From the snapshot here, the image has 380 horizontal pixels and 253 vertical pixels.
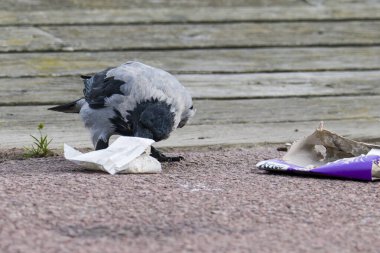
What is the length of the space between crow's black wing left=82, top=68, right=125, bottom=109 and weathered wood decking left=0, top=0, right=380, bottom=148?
56 centimetres

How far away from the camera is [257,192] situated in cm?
362

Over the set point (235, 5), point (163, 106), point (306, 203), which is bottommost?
point (306, 203)

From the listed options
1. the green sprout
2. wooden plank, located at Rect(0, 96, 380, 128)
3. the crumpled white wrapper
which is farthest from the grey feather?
wooden plank, located at Rect(0, 96, 380, 128)

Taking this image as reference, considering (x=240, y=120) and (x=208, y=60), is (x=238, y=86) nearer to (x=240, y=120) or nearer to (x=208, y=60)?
(x=208, y=60)

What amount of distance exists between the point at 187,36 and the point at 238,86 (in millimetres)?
777

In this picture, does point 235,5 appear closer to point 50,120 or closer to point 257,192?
point 50,120

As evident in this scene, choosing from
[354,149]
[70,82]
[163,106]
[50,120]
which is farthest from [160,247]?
[70,82]

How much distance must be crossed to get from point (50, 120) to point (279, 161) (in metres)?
1.84

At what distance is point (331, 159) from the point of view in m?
4.30

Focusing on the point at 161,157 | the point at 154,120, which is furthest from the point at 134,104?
the point at 161,157

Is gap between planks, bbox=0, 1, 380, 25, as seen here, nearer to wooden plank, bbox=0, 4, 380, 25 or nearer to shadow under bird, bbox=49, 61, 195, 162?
wooden plank, bbox=0, 4, 380, 25

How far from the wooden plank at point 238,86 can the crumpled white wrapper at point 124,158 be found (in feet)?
5.76

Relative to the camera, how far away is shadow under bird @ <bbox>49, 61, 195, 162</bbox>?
4168mm

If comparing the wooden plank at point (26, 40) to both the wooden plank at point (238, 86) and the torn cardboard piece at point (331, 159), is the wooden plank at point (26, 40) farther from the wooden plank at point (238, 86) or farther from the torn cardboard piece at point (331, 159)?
the torn cardboard piece at point (331, 159)
